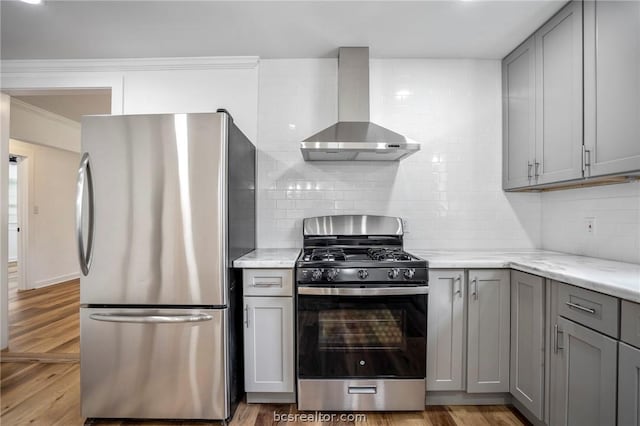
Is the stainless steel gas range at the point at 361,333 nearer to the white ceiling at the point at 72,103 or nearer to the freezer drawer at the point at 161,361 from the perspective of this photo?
the freezer drawer at the point at 161,361

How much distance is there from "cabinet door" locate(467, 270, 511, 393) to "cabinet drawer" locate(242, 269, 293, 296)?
1143 mm

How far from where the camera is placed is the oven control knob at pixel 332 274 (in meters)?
1.94

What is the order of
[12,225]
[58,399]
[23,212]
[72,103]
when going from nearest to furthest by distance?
1. [58,399]
2. [72,103]
3. [23,212]
4. [12,225]

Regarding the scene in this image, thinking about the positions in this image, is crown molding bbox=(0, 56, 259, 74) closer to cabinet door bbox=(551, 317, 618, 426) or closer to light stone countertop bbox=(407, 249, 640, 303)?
light stone countertop bbox=(407, 249, 640, 303)

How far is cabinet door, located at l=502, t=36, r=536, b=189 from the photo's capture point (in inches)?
91.6

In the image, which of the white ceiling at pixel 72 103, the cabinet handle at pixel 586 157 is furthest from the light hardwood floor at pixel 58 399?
the white ceiling at pixel 72 103

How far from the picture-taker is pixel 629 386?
3.98 feet

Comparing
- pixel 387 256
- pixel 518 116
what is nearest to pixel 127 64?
pixel 387 256

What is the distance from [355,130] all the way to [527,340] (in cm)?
169

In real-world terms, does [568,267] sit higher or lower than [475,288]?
higher

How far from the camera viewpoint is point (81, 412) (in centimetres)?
190

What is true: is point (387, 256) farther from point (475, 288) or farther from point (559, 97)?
point (559, 97)

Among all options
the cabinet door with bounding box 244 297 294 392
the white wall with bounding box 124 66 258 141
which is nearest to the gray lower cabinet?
the cabinet door with bounding box 244 297 294 392

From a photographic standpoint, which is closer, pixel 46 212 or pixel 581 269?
pixel 581 269
